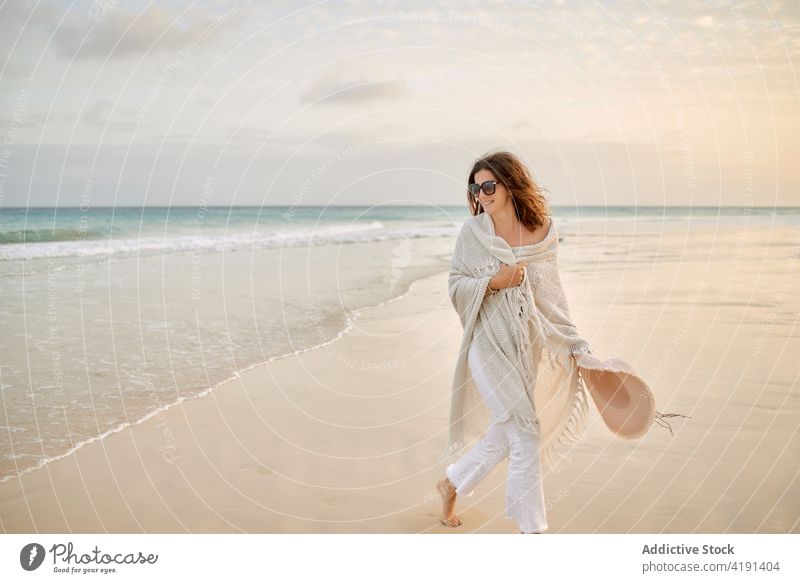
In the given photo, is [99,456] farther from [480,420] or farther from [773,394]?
[773,394]

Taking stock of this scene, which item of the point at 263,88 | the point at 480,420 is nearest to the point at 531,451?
the point at 480,420

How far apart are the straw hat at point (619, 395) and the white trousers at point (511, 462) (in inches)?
21.2

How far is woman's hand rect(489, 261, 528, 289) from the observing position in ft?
14.3

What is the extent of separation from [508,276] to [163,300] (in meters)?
8.69

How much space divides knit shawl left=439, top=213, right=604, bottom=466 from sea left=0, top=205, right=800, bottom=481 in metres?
3.09

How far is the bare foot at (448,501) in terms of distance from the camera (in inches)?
184

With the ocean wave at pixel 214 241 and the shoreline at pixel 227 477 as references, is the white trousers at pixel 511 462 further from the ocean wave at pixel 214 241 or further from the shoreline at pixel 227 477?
the ocean wave at pixel 214 241

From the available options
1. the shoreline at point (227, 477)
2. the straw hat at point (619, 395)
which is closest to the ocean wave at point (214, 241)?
the shoreline at point (227, 477)

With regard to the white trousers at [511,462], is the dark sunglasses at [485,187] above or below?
above

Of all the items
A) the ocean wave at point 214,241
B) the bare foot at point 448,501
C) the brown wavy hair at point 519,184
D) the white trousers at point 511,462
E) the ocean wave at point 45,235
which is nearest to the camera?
the white trousers at point 511,462

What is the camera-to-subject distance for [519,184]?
4.37m

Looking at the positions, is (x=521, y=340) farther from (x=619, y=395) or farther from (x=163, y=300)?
(x=163, y=300)

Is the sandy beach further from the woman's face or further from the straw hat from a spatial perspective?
the woman's face

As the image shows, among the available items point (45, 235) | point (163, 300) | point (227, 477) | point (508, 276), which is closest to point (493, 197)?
point (508, 276)
